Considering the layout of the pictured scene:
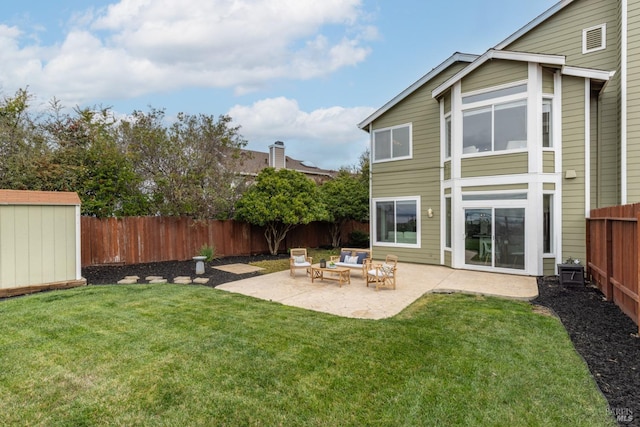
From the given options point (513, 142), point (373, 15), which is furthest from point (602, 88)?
point (373, 15)

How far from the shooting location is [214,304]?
622 cm

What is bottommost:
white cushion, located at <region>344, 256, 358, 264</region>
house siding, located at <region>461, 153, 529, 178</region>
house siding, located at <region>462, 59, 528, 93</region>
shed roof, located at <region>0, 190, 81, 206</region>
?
white cushion, located at <region>344, 256, 358, 264</region>

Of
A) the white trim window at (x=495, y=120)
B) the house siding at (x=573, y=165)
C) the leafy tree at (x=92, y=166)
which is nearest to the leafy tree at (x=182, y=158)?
the leafy tree at (x=92, y=166)

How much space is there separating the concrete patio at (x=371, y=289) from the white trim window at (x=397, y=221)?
2.14 metres

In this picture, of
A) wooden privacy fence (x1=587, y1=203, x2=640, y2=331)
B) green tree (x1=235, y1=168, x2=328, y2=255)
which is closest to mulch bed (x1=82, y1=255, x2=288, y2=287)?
green tree (x1=235, y1=168, x2=328, y2=255)

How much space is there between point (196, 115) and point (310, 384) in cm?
1173

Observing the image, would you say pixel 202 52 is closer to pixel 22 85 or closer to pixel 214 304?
pixel 22 85

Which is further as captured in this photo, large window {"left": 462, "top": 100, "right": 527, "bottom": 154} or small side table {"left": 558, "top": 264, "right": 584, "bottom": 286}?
large window {"left": 462, "top": 100, "right": 527, "bottom": 154}

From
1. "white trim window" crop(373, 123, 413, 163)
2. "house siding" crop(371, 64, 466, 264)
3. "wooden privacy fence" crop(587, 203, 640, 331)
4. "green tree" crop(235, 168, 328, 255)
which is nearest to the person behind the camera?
"wooden privacy fence" crop(587, 203, 640, 331)

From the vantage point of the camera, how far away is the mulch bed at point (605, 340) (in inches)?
123

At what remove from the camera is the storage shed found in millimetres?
7168

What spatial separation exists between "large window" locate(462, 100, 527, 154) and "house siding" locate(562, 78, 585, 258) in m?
1.10

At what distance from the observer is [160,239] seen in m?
12.1

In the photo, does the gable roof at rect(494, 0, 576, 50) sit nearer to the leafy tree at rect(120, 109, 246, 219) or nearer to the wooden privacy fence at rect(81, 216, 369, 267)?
the leafy tree at rect(120, 109, 246, 219)
